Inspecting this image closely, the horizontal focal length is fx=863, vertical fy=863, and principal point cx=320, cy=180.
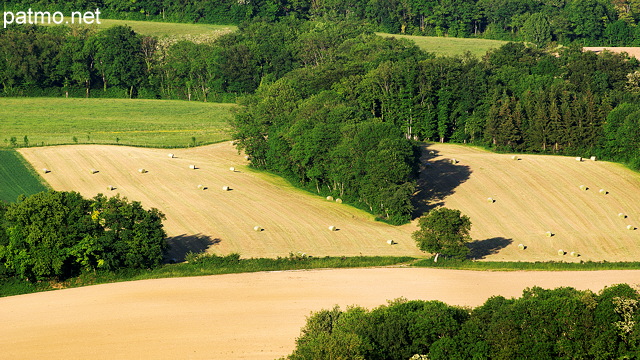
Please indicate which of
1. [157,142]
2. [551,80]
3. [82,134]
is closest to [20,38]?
[82,134]

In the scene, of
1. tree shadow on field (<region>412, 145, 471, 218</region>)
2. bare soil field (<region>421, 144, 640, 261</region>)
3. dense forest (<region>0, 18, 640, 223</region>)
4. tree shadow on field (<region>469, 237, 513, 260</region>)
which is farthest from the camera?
dense forest (<region>0, 18, 640, 223</region>)

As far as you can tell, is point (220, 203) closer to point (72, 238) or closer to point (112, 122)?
point (72, 238)

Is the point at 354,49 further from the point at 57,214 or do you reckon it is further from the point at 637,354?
the point at 637,354

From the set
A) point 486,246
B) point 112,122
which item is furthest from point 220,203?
point 112,122

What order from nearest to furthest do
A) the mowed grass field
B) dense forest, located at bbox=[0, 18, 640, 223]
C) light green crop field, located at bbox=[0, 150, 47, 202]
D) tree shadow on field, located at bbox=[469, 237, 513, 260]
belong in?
tree shadow on field, located at bbox=[469, 237, 513, 260] < the mowed grass field < light green crop field, located at bbox=[0, 150, 47, 202] < dense forest, located at bbox=[0, 18, 640, 223]

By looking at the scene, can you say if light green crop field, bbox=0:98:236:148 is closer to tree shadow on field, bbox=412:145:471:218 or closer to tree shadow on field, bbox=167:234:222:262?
tree shadow on field, bbox=412:145:471:218

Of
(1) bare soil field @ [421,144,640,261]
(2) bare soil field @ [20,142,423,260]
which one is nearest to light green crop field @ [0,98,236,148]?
(2) bare soil field @ [20,142,423,260]
